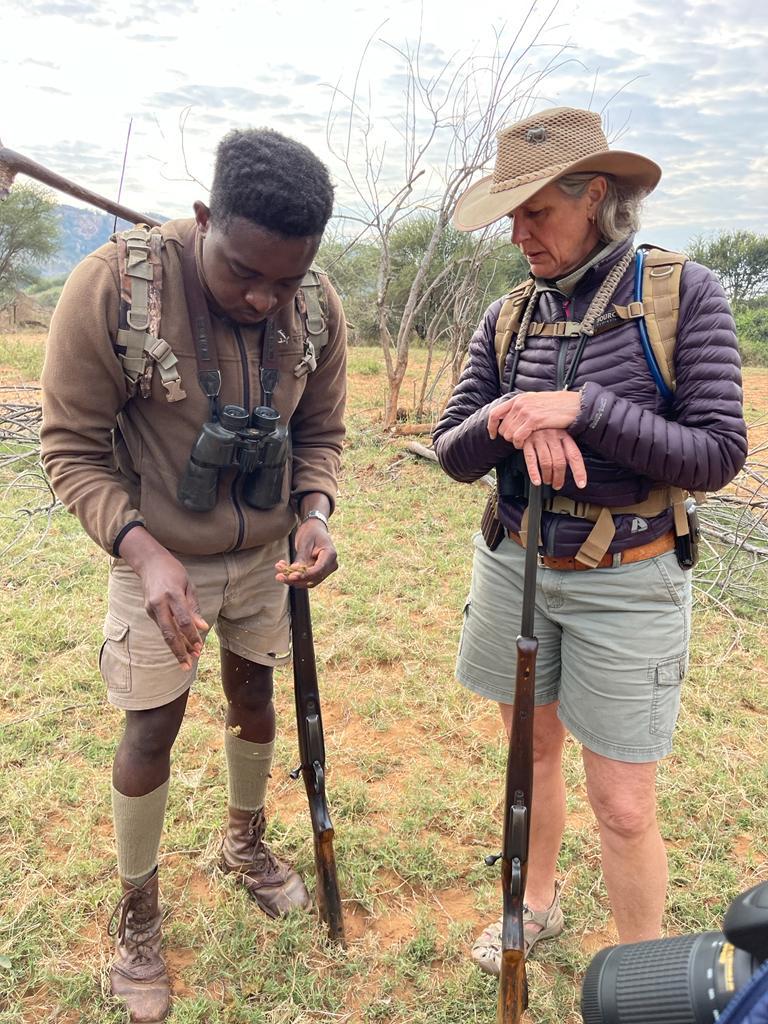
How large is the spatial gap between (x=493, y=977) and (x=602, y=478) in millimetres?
1485

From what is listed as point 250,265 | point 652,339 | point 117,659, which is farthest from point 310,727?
point 652,339

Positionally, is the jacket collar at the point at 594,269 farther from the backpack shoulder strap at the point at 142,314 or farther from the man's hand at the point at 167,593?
the man's hand at the point at 167,593

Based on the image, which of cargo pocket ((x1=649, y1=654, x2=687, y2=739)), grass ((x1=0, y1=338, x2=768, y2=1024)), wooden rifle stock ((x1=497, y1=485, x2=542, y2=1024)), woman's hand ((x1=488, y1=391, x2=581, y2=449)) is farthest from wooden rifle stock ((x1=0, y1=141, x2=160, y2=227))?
grass ((x1=0, y1=338, x2=768, y2=1024))

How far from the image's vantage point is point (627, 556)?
172 cm

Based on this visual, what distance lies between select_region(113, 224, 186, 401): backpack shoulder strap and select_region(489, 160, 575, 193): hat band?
0.80m

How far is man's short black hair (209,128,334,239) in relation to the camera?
156 centimetres

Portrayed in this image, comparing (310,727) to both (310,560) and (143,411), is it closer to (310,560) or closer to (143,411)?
(310,560)

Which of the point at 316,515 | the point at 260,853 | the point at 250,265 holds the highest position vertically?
the point at 250,265

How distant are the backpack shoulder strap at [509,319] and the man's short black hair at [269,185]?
0.51 metres

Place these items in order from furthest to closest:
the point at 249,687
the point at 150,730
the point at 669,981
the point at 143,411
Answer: the point at 249,687
the point at 150,730
the point at 143,411
the point at 669,981

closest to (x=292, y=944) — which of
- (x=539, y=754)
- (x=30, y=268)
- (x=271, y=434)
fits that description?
(x=539, y=754)

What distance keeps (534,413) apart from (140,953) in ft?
5.87

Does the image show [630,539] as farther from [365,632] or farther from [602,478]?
[365,632]

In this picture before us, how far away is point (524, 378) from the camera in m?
1.82
